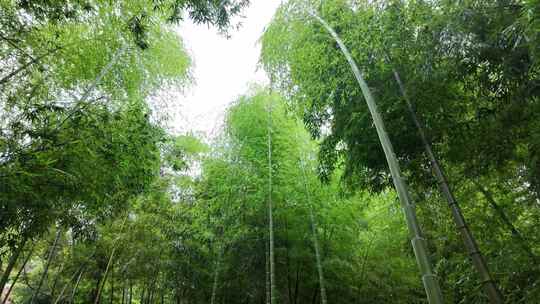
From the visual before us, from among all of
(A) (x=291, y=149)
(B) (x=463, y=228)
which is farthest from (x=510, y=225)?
(A) (x=291, y=149)

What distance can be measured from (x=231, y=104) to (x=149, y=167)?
8.76ft

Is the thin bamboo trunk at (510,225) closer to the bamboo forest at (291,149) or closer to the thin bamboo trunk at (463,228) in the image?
the bamboo forest at (291,149)

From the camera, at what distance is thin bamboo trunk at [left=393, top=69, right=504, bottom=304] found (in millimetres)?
2151

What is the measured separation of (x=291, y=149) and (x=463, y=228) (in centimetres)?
346

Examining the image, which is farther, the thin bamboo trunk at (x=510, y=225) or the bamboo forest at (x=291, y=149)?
the thin bamboo trunk at (x=510, y=225)

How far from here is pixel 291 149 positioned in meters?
5.68

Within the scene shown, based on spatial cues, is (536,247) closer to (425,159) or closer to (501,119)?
(425,159)

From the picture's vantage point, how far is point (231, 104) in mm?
6566

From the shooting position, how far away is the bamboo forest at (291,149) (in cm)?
254

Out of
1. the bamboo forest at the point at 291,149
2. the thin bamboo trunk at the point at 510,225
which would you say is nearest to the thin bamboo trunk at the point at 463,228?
the bamboo forest at the point at 291,149

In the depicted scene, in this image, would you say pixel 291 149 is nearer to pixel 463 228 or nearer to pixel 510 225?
pixel 510 225

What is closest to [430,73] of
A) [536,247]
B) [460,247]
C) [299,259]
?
[536,247]

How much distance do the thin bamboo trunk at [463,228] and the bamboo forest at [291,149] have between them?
14mm

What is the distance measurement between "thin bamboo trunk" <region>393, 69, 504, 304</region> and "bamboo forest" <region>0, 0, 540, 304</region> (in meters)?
0.01
